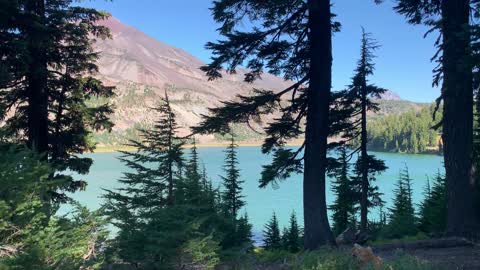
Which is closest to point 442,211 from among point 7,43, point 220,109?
point 220,109

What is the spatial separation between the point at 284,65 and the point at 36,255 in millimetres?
7141

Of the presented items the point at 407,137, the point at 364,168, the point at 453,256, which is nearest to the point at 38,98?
the point at 453,256

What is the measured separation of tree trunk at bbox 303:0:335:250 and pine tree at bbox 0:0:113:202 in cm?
537

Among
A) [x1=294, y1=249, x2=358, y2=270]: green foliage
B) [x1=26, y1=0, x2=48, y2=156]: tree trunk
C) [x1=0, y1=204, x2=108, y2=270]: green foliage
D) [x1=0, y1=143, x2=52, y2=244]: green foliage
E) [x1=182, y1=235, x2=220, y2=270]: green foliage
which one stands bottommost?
[x1=182, y1=235, x2=220, y2=270]: green foliage

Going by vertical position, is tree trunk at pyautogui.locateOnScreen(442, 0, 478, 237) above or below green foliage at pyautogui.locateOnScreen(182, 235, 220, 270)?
above

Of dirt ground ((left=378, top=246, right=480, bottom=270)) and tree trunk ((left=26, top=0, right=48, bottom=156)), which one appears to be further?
tree trunk ((left=26, top=0, right=48, bottom=156))

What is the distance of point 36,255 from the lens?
319cm

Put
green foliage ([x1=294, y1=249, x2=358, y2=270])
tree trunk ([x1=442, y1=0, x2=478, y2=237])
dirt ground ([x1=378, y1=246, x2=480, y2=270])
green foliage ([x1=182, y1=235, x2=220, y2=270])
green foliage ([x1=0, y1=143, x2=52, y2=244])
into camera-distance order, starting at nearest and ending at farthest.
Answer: green foliage ([x1=0, y1=143, x2=52, y2=244]) < green foliage ([x1=294, y1=249, x2=358, y2=270]) < dirt ground ([x1=378, y1=246, x2=480, y2=270]) < green foliage ([x1=182, y1=235, x2=220, y2=270]) < tree trunk ([x1=442, y1=0, x2=478, y2=237])

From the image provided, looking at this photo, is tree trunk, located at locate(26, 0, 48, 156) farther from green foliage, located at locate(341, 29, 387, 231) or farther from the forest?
green foliage, located at locate(341, 29, 387, 231)

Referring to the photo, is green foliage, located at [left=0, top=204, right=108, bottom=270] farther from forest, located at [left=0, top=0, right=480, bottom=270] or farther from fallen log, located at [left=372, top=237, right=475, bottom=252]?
fallen log, located at [left=372, top=237, right=475, bottom=252]

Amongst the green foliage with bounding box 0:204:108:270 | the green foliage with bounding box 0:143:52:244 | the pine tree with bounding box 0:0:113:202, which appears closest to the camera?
the green foliage with bounding box 0:204:108:270

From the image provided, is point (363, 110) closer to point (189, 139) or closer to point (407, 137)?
point (189, 139)

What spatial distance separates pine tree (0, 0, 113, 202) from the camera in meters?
8.70

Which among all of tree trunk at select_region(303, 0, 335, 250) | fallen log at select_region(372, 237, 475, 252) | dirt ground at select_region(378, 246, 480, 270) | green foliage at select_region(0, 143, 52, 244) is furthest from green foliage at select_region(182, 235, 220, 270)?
fallen log at select_region(372, 237, 475, 252)
